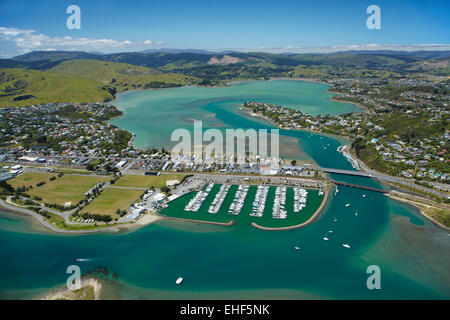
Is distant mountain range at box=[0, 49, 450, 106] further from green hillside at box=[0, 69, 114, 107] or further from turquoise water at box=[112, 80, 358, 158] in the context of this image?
turquoise water at box=[112, 80, 358, 158]

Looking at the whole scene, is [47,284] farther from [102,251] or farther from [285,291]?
[285,291]

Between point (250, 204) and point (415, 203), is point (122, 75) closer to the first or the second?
point (250, 204)

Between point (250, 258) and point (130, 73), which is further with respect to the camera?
point (130, 73)

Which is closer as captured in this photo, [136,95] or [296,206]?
[296,206]

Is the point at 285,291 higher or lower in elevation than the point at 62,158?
lower

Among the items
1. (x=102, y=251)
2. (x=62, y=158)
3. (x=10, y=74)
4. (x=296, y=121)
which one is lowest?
Answer: (x=102, y=251)

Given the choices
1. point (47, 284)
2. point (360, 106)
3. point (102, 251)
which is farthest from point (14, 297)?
point (360, 106)

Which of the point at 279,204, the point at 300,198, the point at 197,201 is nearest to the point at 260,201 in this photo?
the point at 279,204

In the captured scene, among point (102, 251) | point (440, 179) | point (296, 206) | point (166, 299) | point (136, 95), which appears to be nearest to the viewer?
point (166, 299)
